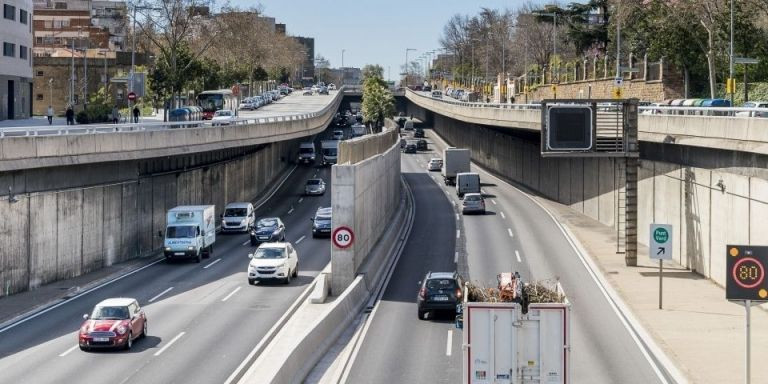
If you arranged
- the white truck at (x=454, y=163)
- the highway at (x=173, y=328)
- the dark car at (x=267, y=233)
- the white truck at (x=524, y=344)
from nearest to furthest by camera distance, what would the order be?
1. the white truck at (x=524, y=344)
2. the highway at (x=173, y=328)
3. the dark car at (x=267, y=233)
4. the white truck at (x=454, y=163)

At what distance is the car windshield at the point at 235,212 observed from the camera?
6467 cm

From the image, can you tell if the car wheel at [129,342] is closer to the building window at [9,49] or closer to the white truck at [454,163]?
the building window at [9,49]

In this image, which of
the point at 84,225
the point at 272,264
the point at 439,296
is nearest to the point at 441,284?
the point at 439,296

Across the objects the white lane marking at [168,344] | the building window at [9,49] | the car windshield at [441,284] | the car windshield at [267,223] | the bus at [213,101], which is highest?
the building window at [9,49]

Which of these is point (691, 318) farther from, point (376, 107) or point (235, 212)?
point (376, 107)

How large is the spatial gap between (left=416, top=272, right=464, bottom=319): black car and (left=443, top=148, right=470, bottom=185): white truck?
55.6m

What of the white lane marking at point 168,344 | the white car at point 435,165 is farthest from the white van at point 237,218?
the white car at point 435,165

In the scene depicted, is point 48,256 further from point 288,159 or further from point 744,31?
point 288,159

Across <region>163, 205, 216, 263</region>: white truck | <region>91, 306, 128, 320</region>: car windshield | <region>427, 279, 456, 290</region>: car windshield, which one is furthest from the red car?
<region>163, 205, 216, 263</region>: white truck

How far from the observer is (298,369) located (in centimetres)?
2486

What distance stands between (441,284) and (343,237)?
5.28m

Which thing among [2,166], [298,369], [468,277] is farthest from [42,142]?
[298,369]

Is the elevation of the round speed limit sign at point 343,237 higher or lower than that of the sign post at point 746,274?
lower

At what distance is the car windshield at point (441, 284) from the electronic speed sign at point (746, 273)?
15402 millimetres
